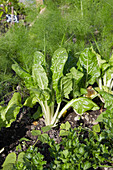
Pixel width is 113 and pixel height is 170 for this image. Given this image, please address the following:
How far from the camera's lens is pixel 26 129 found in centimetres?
180

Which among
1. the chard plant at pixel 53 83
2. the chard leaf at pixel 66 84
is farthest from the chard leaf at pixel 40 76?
the chard leaf at pixel 66 84

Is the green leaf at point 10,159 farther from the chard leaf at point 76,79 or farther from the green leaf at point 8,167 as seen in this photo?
the chard leaf at point 76,79

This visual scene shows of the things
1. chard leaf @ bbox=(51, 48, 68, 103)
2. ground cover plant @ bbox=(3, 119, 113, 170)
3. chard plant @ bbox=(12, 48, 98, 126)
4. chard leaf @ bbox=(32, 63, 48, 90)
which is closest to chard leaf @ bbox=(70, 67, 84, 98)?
chard plant @ bbox=(12, 48, 98, 126)

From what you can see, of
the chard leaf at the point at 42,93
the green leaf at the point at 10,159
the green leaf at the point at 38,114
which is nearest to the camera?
the green leaf at the point at 10,159

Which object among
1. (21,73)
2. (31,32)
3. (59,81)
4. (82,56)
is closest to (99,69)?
(82,56)

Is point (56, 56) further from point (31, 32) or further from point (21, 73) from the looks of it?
point (31, 32)

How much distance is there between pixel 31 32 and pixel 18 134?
1417mm

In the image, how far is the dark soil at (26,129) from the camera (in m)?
1.62

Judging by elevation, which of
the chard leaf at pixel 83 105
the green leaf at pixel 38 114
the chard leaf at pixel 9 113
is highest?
the chard leaf at pixel 9 113

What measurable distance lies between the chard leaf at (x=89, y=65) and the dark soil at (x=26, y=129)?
0.40 m

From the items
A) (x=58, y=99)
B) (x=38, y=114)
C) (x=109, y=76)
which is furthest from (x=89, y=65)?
(x=38, y=114)

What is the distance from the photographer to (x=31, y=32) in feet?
8.12

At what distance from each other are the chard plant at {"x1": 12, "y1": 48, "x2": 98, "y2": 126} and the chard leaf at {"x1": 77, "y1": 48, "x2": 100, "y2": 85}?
227 millimetres

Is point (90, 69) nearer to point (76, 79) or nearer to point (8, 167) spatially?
point (76, 79)
